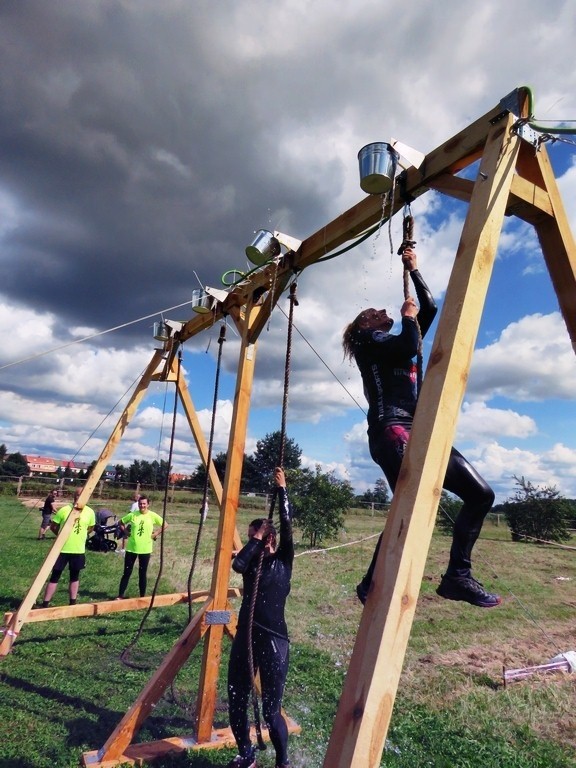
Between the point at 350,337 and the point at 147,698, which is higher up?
the point at 350,337

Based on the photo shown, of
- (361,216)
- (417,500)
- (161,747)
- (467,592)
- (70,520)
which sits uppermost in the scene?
(361,216)

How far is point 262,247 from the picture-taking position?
12.8 feet

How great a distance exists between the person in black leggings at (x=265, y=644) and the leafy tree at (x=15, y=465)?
5935 centimetres

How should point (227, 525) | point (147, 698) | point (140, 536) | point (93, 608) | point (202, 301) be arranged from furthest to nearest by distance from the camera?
point (140, 536), point (93, 608), point (202, 301), point (227, 525), point (147, 698)

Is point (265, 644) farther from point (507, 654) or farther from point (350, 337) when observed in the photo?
point (507, 654)

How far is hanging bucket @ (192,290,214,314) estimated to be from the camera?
4.99 m

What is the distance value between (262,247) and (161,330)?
250 cm

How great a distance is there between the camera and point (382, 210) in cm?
304

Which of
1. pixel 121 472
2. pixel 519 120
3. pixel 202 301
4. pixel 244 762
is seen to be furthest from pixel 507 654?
pixel 121 472

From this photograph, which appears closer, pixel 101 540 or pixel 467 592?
pixel 467 592

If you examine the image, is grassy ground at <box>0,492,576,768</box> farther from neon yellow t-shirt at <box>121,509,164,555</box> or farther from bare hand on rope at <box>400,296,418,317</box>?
bare hand on rope at <box>400,296,418,317</box>

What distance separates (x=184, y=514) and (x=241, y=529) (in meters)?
6.57

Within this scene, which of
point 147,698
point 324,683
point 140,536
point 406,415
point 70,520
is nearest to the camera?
point 406,415

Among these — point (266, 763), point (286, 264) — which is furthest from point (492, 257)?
point (266, 763)
